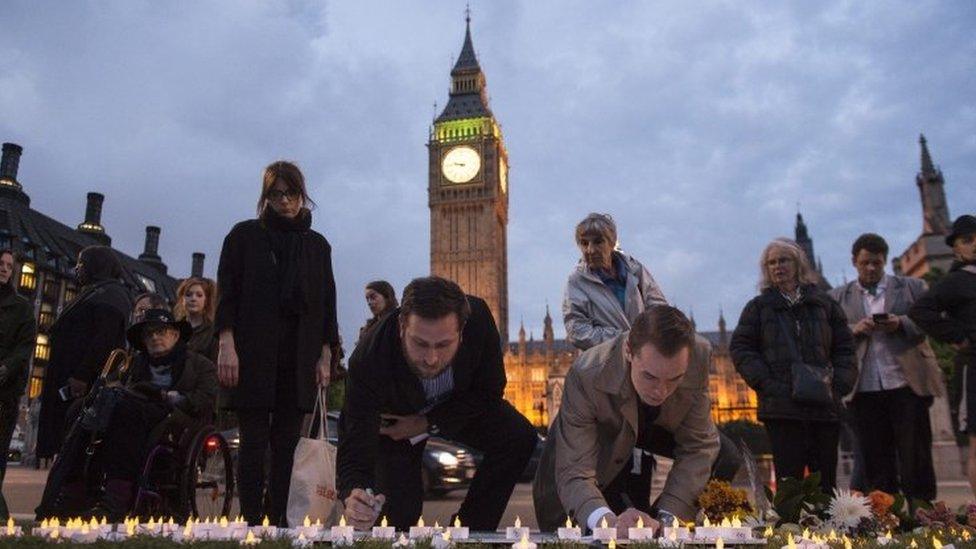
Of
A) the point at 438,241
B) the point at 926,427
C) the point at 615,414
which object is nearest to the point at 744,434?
the point at 926,427

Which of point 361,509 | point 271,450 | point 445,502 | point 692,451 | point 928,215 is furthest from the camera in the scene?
point 928,215

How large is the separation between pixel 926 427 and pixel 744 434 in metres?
11.8

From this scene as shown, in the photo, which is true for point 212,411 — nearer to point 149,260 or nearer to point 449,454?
point 449,454

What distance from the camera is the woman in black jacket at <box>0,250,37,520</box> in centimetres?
477

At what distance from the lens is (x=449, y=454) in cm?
974

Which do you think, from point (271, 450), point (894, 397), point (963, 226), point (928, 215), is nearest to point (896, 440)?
point (894, 397)

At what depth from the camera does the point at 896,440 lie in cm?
494

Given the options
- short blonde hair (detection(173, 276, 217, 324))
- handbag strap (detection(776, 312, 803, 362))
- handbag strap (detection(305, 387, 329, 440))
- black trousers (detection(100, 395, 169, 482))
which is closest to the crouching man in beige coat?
handbag strap (detection(305, 387, 329, 440))

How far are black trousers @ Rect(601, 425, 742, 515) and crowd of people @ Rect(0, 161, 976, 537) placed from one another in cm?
1

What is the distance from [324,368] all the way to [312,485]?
1.14m

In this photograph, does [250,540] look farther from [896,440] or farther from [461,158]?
[461,158]

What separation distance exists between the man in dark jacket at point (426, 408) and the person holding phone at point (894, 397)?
269 cm

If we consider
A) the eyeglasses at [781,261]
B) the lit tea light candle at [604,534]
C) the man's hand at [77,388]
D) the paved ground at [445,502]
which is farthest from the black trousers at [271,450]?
the eyeglasses at [781,261]

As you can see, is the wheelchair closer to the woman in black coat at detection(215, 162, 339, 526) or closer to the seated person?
the seated person
